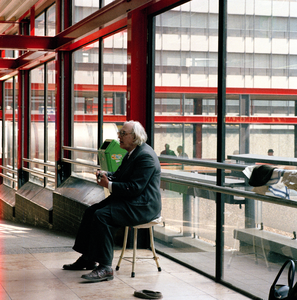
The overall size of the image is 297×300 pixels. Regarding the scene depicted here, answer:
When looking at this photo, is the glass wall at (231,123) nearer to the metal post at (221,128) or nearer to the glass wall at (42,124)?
the metal post at (221,128)

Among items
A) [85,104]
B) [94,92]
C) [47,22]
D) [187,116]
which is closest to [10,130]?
[47,22]

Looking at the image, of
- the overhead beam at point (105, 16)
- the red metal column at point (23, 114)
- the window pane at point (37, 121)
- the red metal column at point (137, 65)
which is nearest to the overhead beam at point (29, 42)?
the overhead beam at point (105, 16)

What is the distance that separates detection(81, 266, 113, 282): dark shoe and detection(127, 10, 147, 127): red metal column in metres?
2.03

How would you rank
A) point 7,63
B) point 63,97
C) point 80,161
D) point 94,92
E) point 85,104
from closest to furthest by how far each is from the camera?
point 94,92 → point 85,104 → point 80,161 → point 63,97 → point 7,63

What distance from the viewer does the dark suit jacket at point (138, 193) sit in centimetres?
429

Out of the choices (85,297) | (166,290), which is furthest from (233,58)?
(85,297)

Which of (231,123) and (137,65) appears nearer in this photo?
(231,123)

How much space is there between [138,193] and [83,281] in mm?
908

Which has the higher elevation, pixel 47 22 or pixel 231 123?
pixel 47 22

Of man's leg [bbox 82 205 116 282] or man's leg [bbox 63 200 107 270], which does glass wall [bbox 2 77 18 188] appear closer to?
man's leg [bbox 63 200 107 270]

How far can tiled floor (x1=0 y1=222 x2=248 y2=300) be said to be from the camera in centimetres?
398

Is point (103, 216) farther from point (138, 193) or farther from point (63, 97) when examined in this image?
point (63, 97)

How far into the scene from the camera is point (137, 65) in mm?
5777

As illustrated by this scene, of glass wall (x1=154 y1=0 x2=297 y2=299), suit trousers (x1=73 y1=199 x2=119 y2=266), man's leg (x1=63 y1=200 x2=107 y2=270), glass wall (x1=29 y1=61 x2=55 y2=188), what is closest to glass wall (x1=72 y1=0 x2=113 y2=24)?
glass wall (x1=29 y1=61 x2=55 y2=188)
